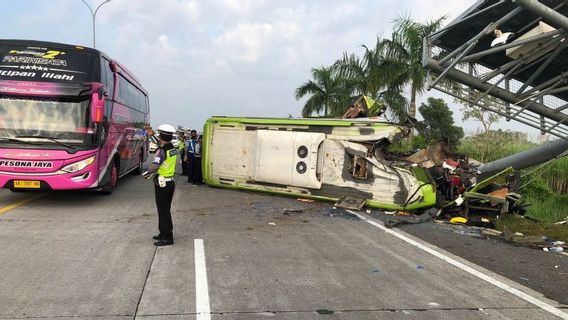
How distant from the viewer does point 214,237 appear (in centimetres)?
758

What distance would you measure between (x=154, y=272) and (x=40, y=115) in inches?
220

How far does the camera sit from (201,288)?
16.5ft

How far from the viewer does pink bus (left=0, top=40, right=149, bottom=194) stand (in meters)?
9.14

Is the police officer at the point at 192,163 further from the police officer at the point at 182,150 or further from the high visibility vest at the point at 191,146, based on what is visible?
the police officer at the point at 182,150

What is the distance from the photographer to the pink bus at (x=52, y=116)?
30.0 ft

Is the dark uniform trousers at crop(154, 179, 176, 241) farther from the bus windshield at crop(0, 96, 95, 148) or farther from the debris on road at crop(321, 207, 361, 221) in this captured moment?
the debris on road at crop(321, 207, 361, 221)

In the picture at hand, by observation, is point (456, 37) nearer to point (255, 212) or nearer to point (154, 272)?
point (255, 212)

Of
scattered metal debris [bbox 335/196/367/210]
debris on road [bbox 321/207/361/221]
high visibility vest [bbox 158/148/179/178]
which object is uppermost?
high visibility vest [bbox 158/148/179/178]

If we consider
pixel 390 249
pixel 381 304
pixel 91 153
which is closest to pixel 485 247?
pixel 390 249

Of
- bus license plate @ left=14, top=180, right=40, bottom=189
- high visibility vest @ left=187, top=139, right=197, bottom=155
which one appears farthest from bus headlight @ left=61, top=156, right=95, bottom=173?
high visibility vest @ left=187, top=139, right=197, bottom=155

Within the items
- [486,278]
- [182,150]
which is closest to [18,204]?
[182,150]

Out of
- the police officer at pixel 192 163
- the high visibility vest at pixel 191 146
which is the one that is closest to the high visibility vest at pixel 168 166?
the police officer at pixel 192 163

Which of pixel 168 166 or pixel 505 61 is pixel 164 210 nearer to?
pixel 168 166

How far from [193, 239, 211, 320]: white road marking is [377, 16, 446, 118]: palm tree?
62.8 ft
